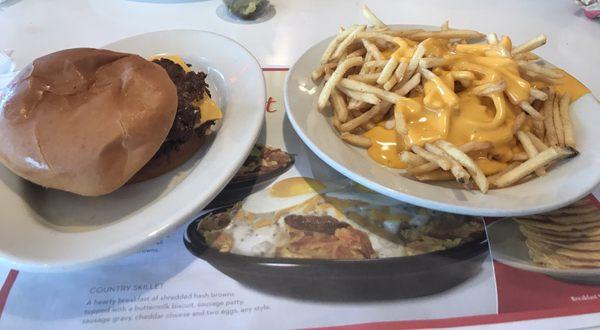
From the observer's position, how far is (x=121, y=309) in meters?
0.97

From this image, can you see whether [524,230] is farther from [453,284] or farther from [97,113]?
[97,113]

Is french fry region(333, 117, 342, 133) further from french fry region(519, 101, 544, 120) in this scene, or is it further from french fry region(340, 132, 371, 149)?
french fry region(519, 101, 544, 120)

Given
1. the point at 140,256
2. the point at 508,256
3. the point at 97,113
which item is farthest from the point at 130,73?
the point at 508,256

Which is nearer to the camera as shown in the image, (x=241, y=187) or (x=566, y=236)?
(x=566, y=236)

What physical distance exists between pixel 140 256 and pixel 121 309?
15 centimetres

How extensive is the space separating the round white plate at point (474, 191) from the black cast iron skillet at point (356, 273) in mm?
152

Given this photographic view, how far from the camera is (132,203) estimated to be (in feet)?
3.89

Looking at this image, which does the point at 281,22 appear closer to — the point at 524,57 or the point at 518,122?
the point at 524,57

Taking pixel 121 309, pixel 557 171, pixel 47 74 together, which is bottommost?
pixel 121 309

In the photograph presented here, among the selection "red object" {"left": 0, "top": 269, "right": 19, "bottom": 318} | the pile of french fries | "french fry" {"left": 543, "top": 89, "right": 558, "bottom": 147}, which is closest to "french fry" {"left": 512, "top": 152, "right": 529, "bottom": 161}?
the pile of french fries

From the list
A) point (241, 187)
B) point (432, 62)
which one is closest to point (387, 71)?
point (432, 62)

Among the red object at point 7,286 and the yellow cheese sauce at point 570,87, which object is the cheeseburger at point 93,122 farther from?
the yellow cheese sauce at point 570,87

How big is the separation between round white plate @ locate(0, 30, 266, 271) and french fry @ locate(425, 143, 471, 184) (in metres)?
0.54

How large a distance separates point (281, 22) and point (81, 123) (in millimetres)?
1359
